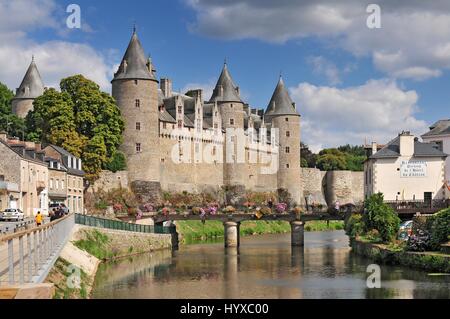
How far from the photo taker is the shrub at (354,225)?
39531 millimetres

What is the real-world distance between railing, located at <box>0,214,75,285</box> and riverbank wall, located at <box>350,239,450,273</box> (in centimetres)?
1225

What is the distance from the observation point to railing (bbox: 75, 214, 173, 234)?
3253 cm

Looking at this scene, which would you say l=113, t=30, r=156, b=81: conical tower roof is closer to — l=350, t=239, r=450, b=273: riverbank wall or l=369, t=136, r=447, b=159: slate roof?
l=369, t=136, r=447, b=159: slate roof

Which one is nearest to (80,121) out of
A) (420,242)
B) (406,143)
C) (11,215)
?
(11,215)

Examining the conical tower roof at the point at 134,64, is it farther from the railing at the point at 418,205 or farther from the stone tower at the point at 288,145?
the stone tower at the point at 288,145

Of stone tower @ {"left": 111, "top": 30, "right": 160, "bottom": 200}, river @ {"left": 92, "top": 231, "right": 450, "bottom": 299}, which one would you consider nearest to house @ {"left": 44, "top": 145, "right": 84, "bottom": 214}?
stone tower @ {"left": 111, "top": 30, "right": 160, "bottom": 200}

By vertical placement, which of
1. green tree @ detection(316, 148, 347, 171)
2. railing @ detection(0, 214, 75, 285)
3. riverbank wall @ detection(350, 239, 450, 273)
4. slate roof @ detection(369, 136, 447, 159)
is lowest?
riverbank wall @ detection(350, 239, 450, 273)

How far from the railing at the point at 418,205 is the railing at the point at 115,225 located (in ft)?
43.5

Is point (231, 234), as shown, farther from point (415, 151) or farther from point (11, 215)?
point (11, 215)

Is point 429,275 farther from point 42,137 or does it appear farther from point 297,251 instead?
point 42,137

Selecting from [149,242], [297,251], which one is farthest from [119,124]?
[297,251]

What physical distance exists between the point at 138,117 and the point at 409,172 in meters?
21.8

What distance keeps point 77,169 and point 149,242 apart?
1150 centimetres

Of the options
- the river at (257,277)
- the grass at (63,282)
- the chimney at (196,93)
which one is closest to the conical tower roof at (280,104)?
the chimney at (196,93)
